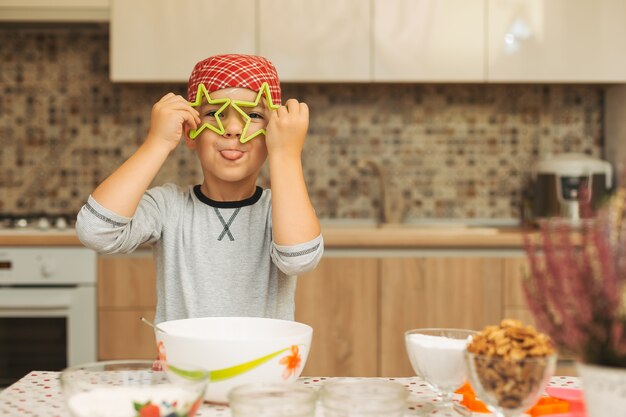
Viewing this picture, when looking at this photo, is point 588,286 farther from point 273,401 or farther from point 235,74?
point 235,74

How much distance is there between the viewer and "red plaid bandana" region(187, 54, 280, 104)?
4.22 feet

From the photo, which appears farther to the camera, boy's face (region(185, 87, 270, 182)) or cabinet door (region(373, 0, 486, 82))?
cabinet door (region(373, 0, 486, 82))

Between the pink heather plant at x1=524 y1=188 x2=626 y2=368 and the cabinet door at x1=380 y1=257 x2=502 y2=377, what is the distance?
1769 millimetres

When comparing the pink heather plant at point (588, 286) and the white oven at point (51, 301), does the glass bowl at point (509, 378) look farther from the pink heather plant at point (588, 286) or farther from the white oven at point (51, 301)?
the white oven at point (51, 301)

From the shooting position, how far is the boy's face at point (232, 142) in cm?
127

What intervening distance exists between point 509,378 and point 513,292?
5.97 feet

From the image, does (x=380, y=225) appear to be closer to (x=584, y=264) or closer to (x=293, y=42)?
(x=293, y=42)

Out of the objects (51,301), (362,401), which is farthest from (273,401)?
(51,301)

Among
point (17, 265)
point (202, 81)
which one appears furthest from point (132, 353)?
point (202, 81)

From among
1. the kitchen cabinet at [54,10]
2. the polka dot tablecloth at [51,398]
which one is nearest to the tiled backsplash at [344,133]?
the kitchen cabinet at [54,10]

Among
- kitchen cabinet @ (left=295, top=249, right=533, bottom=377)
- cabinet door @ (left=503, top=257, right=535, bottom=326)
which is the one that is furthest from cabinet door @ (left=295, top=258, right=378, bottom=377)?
cabinet door @ (left=503, top=257, right=535, bottom=326)

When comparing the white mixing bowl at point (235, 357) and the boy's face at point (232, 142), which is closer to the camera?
the white mixing bowl at point (235, 357)

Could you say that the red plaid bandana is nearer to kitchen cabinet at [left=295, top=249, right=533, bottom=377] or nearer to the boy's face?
the boy's face

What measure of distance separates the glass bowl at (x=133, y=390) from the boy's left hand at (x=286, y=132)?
19.6 inches
